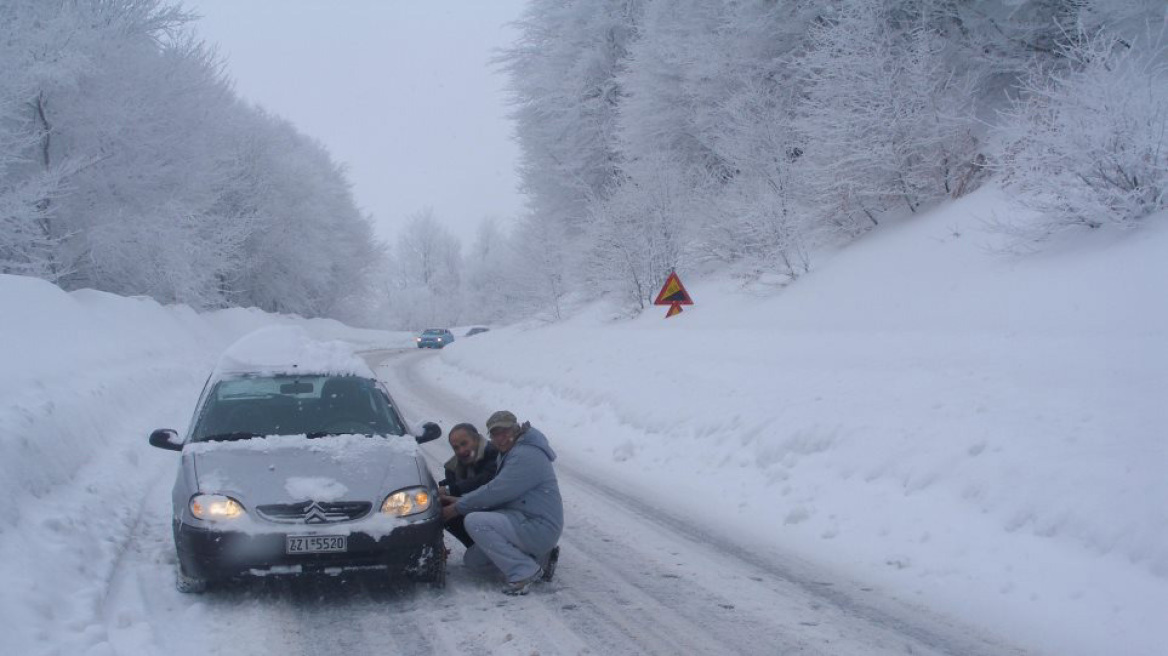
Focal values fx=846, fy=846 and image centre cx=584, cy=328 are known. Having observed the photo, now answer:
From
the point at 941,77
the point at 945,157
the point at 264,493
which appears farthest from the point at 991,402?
the point at 941,77

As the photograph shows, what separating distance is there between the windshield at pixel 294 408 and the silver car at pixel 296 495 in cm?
1

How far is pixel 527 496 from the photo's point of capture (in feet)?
19.6

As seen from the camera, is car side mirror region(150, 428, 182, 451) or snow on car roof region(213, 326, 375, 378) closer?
car side mirror region(150, 428, 182, 451)

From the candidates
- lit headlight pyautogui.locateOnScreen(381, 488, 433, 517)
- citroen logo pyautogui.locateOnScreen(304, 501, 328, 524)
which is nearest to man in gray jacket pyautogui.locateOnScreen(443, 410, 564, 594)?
lit headlight pyautogui.locateOnScreen(381, 488, 433, 517)

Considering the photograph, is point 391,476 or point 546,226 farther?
point 546,226

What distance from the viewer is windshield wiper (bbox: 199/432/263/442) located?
6.16 m

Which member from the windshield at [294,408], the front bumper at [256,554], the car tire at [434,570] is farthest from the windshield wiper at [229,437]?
the car tire at [434,570]

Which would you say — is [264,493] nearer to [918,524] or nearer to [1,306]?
[918,524]

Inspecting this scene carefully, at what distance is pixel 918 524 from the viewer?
685cm

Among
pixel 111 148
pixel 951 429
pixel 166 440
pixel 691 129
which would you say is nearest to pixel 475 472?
pixel 166 440

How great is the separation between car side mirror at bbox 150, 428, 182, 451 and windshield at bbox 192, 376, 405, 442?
0.17 metres

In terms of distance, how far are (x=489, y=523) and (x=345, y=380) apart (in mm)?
2118

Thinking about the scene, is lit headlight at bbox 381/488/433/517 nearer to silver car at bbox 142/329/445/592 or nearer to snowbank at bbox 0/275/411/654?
silver car at bbox 142/329/445/592

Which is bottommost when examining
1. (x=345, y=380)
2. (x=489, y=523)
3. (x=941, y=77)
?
(x=489, y=523)
